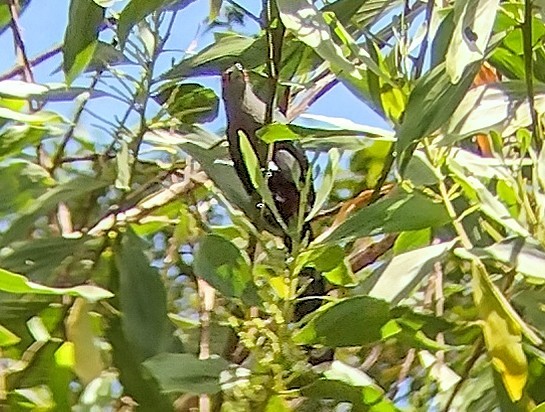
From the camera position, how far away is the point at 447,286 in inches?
30.0

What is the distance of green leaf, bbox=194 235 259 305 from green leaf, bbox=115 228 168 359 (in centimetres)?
4

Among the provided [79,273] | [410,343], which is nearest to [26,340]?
[79,273]

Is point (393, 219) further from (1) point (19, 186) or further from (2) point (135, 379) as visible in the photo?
(1) point (19, 186)

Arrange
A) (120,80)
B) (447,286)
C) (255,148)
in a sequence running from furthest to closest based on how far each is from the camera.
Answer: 1. (447,286)
2. (120,80)
3. (255,148)

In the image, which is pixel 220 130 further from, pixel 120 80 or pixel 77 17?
pixel 77 17

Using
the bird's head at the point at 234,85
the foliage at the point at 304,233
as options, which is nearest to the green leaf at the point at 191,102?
the foliage at the point at 304,233

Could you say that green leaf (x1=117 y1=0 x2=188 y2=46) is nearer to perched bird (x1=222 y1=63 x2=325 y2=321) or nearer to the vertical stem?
perched bird (x1=222 y1=63 x2=325 y2=321)

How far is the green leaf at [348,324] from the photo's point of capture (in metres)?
0.46

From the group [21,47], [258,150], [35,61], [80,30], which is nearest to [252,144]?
[258,150]

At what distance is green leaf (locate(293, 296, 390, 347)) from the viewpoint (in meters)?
0.46

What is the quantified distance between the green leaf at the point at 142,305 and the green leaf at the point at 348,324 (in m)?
0.09

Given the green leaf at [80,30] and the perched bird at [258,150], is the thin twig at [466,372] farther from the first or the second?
the green leaf at [80,30]

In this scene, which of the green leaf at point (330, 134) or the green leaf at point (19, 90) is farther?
the green leaf at point (19, 90)

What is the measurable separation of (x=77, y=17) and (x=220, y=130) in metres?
0.28
